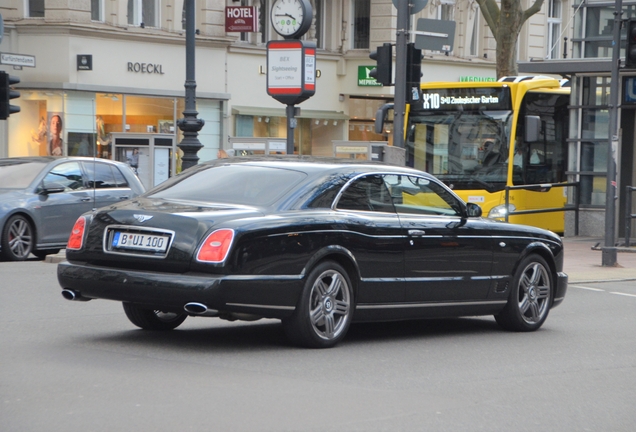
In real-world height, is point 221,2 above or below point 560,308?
above

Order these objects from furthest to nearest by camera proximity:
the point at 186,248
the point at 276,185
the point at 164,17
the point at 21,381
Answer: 1. the point at 164,17
2. the point at 276,185
3. the point at 186,248
4. the point at 21,381

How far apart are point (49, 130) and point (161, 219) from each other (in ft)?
76.4

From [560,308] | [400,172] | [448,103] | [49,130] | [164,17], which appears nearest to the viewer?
[400,172]

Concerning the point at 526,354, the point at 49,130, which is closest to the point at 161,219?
the point at 526,354

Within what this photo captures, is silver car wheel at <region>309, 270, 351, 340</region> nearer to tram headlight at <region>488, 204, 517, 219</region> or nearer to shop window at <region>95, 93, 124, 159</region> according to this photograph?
tram headlight at <region>488, 204, 517, 219</region>

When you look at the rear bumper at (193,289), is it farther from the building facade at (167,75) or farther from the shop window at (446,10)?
the shop window at (446,10)

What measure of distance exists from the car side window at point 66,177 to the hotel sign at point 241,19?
17.1m

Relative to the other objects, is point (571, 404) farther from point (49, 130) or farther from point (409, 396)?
point (49, 130)

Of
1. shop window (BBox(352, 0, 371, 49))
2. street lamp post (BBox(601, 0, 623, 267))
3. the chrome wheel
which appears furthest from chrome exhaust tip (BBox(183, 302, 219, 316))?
shop window (BBox(352, 0, 371, 49))

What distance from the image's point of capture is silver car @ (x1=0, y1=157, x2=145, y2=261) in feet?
54.5

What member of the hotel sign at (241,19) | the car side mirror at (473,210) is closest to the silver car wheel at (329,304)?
the car side mirror at (473,210)

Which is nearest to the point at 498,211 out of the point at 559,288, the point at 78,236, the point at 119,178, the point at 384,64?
the point at 384,64

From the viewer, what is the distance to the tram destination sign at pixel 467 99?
19594 mm

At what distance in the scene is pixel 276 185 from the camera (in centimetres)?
893
